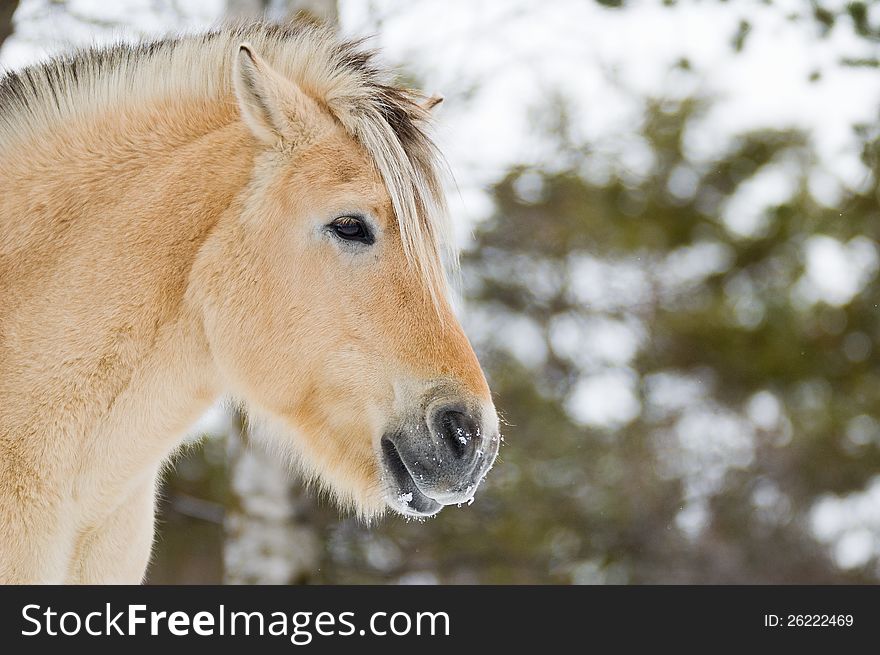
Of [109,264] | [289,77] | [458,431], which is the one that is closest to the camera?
[458,431]

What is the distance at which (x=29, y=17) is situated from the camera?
19.7 feet

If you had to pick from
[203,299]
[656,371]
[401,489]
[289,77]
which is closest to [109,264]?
[203,299]

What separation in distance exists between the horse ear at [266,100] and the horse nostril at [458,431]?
1320 millimetres

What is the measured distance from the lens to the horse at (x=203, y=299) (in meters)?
3.41

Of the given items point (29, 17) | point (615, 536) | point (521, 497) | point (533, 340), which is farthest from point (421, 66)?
point (615, 536)

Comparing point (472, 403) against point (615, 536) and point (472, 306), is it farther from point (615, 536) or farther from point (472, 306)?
point (615, 536)

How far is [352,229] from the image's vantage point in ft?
11.9

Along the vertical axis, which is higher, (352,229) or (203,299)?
(352,229)

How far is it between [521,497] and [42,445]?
757cm

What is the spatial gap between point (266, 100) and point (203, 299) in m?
0.83

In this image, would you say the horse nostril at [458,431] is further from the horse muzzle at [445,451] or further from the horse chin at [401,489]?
the horse chin at [401,489]

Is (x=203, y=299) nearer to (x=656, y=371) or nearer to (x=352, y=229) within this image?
(x=352, y=229)

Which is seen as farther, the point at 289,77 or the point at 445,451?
the point at 289,77

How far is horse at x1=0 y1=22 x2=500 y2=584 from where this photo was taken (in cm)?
341
